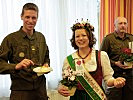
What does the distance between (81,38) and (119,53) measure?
1.15 metres

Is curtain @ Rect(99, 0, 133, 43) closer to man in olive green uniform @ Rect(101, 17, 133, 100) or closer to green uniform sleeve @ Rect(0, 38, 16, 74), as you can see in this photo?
man in olive green uniform @ Rect(101, 17, 133, 100)

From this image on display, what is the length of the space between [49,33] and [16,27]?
17.7 inches

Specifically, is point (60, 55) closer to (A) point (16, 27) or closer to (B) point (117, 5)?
(A) point (16, 27)

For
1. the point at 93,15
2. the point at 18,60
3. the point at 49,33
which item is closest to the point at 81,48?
the point at 18,60

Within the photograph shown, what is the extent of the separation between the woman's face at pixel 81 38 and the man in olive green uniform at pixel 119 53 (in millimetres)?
1069

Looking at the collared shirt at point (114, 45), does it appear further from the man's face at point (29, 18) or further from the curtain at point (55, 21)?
the man's face at point (29, 18)

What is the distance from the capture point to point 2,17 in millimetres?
2709

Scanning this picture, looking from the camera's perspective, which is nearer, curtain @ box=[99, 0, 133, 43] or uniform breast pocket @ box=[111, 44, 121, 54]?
uniform breast pocket @ box=[111, 44, 121, 54]

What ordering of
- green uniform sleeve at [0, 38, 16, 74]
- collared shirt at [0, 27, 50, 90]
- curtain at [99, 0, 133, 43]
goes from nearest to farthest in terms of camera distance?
green uniform sleeve at [0, 38, 16, 74], collared shirt at [0, 27, 50, 90], curtain at [99, 0, 133, 43]

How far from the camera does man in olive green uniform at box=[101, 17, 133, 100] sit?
2.75 metres

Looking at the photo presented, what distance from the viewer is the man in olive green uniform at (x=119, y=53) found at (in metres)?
2.75

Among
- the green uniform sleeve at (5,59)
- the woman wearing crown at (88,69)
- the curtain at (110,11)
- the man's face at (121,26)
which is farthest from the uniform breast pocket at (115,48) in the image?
the green uniform sleeve at (5,59)

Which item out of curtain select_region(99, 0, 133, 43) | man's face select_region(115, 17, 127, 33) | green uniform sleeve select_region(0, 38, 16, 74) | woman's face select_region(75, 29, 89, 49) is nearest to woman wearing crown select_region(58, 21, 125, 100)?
woman's face select_region(75, 29, 89, 49)

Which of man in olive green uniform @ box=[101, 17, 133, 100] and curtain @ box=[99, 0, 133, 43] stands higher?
curtain @ box=[99, 0, 133, 43]
